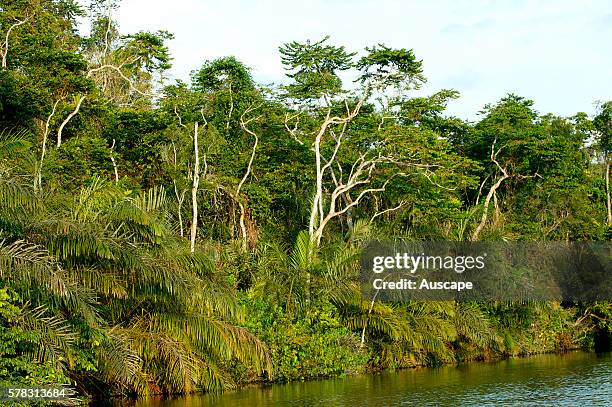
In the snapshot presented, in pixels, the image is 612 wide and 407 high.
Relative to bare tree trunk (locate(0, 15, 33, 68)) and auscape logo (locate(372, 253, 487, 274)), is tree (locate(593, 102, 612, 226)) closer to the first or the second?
auscape logo (locate(372, 253, 487, 274))

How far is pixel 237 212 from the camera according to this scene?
22984 mm

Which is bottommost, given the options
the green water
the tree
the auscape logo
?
the green water

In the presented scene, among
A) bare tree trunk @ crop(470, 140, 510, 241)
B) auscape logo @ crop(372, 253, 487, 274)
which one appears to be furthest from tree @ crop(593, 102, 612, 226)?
auscape logo @ crop(372, 253, 487, 274)

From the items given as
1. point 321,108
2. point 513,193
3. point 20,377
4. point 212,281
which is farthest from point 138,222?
point 513,193

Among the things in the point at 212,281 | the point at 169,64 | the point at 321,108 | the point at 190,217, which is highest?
the point at 169,64

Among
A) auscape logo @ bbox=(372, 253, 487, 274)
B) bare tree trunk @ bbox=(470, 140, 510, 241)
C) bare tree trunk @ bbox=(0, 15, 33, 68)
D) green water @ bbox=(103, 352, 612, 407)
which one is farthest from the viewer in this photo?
bare tree trunk @ bbox=(470, 140, 510, 241)

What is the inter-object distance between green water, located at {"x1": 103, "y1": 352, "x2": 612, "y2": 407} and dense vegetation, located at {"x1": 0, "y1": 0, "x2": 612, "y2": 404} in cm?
51

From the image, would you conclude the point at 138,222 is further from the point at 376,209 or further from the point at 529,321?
the point at 529,321

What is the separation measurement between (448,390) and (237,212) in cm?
837

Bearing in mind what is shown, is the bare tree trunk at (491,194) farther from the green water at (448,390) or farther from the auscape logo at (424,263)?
the green water at (448,390)

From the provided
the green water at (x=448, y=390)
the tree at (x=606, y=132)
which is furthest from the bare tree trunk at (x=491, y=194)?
the tree at (x=606, y=132)

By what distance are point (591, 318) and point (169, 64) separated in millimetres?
16915

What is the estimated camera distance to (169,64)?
28078 millimetres

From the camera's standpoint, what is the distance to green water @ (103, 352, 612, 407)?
15508 millimetres
